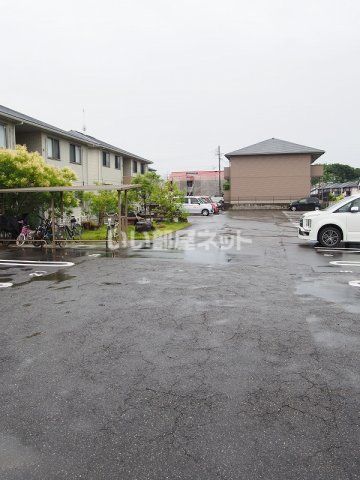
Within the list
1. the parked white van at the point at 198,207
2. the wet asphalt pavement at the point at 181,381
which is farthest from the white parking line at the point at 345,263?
the parked white van at the point at 198,207

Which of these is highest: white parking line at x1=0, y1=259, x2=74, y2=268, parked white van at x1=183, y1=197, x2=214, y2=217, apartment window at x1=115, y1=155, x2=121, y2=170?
apartment window at x1=115, y1=155, x2=121, y2=170

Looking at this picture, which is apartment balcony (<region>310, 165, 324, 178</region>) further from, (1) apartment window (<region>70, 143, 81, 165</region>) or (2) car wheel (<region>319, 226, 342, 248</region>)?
(2) car wheel (<region>319, 226, 342, 248</region>)

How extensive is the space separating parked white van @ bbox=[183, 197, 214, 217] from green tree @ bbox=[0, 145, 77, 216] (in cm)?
1858

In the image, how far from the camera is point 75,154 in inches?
946

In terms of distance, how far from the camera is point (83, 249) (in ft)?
45.3

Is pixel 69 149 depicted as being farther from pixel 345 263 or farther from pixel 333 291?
pixel 333 291

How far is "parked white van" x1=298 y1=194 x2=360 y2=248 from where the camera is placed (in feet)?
41.9

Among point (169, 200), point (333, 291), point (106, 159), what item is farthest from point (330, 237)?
point (106, 159)

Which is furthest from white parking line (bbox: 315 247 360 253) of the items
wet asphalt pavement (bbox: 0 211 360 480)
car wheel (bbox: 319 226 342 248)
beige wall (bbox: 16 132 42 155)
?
beige wall (bbox: 16 132 42 155)

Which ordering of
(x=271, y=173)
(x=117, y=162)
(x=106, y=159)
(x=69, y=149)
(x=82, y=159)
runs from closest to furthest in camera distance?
(x=69, y=149), (x=82, y=159), (x=106, y=159), (x=117, y=162), (x=271, y=173)

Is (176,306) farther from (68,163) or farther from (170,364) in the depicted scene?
(68,163)

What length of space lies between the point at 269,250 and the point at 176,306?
7.60 metres

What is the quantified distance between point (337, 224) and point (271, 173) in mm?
30652

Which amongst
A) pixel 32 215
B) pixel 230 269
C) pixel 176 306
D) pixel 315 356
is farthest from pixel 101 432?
pixel 32 215
